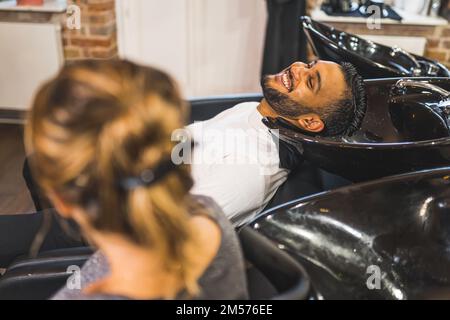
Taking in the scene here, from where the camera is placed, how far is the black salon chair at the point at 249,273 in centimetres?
89

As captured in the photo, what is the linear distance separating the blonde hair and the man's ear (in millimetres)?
868

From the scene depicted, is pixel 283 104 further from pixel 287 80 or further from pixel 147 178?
pixel 147 178

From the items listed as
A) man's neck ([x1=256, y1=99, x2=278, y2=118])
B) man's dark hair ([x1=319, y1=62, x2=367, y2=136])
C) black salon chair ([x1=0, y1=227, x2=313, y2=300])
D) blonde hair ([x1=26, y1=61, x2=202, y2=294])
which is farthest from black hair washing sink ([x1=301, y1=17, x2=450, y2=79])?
blonde hair ([x1=26, y1=61, x2=202, y2=294])

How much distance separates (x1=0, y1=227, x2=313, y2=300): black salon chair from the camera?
35.1 inches

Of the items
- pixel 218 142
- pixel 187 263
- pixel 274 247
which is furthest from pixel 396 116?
pixel 187 263

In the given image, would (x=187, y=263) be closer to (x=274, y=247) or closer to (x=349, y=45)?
(x=274, y=247)

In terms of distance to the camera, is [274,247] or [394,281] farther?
[394,281]

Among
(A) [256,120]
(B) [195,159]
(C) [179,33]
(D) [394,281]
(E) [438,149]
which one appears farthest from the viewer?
(C) [179,33]

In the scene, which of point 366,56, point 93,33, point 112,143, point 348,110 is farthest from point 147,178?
point 93,33

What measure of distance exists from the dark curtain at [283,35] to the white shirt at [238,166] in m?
1.34

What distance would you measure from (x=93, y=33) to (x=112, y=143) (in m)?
2.48

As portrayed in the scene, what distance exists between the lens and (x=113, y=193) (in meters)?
0.67

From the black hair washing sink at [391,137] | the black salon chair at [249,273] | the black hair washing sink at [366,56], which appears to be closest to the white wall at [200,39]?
the black hair washing sink at [366,56]

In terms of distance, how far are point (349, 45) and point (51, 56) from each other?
5.61 ft
